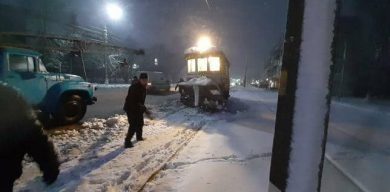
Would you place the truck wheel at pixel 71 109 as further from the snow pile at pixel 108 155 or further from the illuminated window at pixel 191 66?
the illuminated window at pixel 191 66

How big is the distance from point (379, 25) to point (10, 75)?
3096 cm

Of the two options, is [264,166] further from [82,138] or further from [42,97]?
[42,97]

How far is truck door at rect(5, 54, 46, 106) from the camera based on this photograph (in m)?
9.82

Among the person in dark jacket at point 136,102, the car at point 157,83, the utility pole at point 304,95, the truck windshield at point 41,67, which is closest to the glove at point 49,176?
the utility pole at point 304,95

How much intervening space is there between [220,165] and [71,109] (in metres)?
6.88

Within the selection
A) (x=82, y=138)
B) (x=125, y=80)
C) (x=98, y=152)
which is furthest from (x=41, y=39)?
(x=125, y=80)

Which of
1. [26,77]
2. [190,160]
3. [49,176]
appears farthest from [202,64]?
[49,176]

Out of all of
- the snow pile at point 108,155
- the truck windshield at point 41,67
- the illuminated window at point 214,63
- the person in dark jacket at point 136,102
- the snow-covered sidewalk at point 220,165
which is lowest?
the snow pile at point 108,155

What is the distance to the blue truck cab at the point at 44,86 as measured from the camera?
9812 mm

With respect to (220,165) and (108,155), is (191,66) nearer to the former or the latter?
(108,155)

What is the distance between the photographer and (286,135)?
7.84ft

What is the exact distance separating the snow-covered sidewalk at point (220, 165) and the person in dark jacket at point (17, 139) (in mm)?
2669

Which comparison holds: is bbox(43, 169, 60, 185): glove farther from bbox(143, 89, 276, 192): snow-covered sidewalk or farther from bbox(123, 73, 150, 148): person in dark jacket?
bbox(123, 73, 150, 148): person in dark jacket

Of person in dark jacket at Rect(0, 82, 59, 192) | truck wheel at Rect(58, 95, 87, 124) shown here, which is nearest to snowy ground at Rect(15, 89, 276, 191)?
truck wheel at Rect(58, 95, 87, 124)
